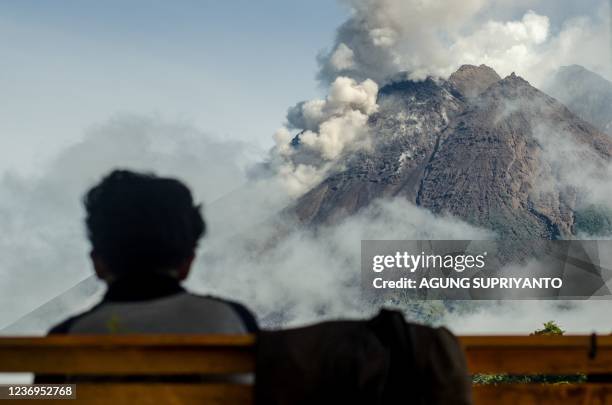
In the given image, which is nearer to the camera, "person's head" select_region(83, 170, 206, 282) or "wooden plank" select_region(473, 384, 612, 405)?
"wooden plank" select_region(473, 384, 612, 405)

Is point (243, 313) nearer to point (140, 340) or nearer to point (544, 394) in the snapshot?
point (140, 340)

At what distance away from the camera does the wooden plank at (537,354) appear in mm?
2881

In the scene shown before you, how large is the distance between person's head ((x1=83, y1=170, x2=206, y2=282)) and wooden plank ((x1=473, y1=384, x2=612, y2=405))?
1401mm

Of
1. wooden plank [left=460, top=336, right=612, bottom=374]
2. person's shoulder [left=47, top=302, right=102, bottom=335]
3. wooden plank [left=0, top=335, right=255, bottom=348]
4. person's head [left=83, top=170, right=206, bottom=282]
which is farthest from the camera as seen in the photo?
person's head [left=83, top=170, right=206, bottom=282]

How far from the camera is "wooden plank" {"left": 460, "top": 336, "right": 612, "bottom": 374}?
9.45 ft

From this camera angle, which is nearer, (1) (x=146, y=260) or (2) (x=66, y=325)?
(2) (x=66, y=325)

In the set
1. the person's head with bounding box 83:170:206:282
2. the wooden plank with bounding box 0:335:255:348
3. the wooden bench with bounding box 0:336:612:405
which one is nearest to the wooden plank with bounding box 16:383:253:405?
the wooden bench with bounding box 0:336:612:405

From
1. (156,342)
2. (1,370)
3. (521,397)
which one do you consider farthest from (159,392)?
(521,397)

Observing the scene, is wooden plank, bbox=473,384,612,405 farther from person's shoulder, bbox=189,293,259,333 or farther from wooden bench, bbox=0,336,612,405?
person's shoulder, bbox=189,293,259,333

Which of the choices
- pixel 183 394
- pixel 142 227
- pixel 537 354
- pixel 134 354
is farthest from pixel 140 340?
pixel 537 354

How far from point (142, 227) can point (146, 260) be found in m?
0.15

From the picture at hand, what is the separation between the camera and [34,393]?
2.90m

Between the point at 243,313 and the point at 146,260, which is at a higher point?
the point at 146,260

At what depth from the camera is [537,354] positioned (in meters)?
2.94
